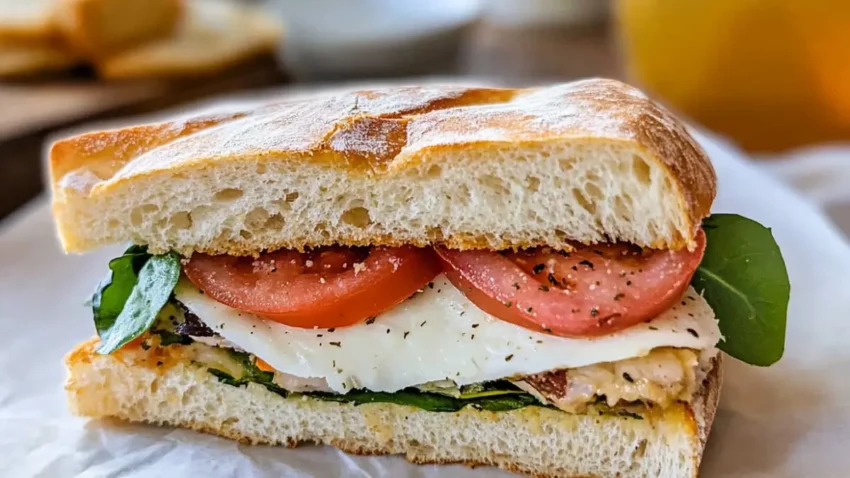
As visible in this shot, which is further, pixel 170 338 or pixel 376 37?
pixel 376 37

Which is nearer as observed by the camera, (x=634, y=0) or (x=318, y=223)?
(x=318, y=223)

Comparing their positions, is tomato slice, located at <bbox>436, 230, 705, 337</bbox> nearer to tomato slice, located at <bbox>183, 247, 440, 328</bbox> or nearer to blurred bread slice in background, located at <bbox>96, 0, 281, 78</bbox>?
tomato slice, located at <bbox>183, 247, 440, 328</bbox>

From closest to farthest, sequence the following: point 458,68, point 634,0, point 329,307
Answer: point 329,307
point 634,0
point 458,68

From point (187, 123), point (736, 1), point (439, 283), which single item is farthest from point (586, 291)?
point (736, 1)

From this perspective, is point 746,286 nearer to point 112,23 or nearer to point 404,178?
point 404,178

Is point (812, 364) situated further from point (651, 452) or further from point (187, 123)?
point (187, 123)

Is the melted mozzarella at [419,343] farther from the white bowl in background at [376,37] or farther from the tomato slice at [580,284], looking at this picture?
the white bowl in background at [376,37]

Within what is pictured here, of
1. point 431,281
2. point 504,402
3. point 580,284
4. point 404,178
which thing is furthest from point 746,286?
point 404,178

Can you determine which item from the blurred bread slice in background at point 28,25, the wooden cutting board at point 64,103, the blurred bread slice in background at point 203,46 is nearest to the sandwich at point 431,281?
the wooden cutting board at point 64,103

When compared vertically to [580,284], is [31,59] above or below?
above
